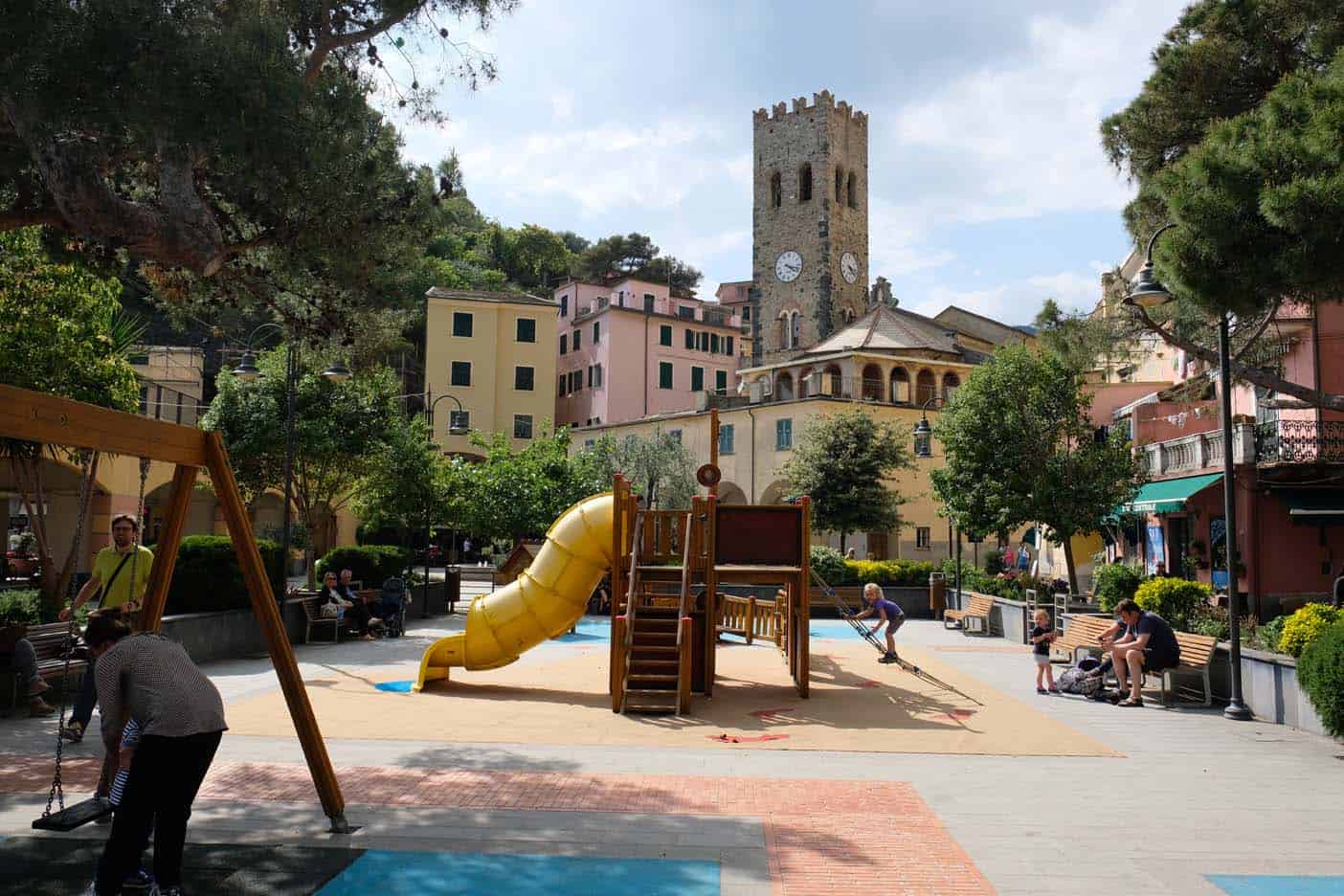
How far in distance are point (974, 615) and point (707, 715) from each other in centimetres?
1378

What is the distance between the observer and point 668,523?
47.5 ft

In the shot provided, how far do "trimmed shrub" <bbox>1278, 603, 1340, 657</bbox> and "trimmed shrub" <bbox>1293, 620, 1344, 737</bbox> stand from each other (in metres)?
1.84

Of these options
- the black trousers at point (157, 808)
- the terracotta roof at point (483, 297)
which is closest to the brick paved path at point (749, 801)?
the black trousers at point (157, 808)

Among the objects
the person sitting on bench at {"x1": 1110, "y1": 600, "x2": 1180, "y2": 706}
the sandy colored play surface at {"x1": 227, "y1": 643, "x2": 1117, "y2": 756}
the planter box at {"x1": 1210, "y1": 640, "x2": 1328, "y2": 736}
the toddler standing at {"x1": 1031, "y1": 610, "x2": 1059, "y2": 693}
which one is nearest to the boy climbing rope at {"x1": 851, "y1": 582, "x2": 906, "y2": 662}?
the sandy colored play surface at {"x1": 227, "y1": 643, "x2": 1117, "y2": 756}

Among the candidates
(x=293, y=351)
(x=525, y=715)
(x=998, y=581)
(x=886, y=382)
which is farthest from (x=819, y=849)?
(x=886, y=382)

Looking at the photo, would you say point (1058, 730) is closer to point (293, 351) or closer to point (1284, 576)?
point (293, 351)

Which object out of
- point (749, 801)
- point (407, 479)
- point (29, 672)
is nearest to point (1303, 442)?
point (749, 801)

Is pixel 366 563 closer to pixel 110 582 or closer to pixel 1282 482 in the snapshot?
pixel 110 582

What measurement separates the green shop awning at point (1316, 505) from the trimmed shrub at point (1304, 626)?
13.5 metres

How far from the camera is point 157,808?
17.7ft

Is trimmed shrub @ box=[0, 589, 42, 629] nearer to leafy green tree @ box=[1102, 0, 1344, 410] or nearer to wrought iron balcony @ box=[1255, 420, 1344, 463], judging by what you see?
leafy green tree @ box=[1102, 0, 1344, 410]

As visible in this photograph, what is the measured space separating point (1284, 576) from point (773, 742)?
67.4 ft

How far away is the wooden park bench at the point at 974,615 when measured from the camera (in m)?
24.3

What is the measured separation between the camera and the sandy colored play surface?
10.9 metres
